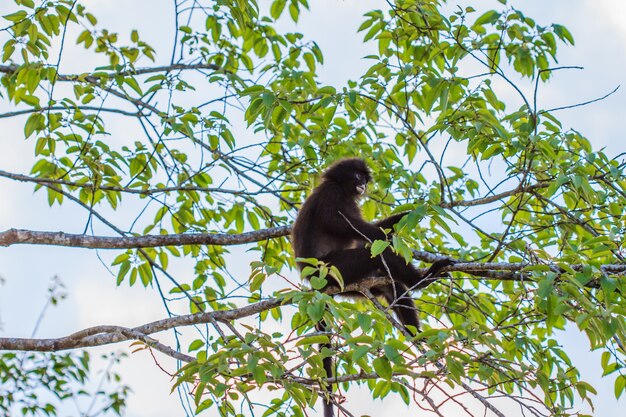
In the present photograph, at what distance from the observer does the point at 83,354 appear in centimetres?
752

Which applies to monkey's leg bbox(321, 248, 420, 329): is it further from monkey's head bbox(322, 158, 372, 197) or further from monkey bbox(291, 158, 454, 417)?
monkey's head bbox(322, 158, 372, 197)

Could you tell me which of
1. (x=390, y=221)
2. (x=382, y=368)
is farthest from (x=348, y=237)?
(x=382, y=368)

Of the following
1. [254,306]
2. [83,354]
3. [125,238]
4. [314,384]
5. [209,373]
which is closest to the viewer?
[209,373]

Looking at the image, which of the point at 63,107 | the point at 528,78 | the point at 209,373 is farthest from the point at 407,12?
the point at 209,373

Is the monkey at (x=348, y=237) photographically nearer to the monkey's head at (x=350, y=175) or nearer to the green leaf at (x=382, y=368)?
the monkey's head at (x=350, y=175)

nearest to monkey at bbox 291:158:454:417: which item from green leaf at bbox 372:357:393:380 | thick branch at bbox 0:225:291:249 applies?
thick branch at bbox 0:225:291:249

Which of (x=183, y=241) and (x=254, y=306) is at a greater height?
(x=183, y=241)

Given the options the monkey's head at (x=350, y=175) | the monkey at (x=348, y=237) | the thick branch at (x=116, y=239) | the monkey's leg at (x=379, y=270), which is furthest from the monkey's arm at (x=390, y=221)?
the thick branch at (x=116, y=239)

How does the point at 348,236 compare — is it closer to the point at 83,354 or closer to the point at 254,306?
the point at 254,306

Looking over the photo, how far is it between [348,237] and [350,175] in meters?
0.54

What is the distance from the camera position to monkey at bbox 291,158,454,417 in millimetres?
4797

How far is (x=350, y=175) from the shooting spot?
5.95 meters

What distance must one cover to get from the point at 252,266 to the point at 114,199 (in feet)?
9.69

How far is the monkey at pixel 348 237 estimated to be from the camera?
4.80 meters
